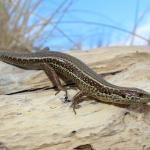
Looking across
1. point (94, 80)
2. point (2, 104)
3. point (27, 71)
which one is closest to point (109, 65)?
point (94, 80)

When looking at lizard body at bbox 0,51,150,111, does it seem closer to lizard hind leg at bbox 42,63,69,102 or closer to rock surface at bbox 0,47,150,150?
lizard hind leg at bbox 42,63,69,102

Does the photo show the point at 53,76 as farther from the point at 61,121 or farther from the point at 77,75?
the point at 61,121

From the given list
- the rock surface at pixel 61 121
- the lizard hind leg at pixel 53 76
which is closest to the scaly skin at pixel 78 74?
the lizard hind leg at pixel 53 76

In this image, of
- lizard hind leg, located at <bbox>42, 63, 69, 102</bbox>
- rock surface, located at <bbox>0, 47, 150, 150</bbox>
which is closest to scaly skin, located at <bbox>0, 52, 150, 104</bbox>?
lizard hind leg, located at <bbox>42, 63, 69, 102</bbox>

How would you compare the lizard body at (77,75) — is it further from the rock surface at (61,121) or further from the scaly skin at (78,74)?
the rock surface at (61,121)

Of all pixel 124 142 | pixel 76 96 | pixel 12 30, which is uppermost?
pixel 12 30

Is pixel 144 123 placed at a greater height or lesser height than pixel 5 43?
lesser

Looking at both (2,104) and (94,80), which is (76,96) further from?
(2,104)
